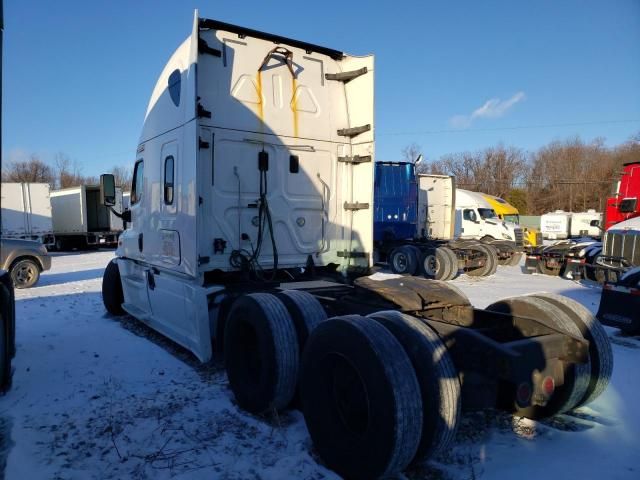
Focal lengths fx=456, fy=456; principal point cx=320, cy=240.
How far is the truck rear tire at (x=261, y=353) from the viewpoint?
367 cm

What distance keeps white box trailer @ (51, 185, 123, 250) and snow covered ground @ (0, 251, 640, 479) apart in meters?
21.6

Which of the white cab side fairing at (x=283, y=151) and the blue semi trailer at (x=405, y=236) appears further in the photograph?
the blue semi trailer at (x=405, y=236)

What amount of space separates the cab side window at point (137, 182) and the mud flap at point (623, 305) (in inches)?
275

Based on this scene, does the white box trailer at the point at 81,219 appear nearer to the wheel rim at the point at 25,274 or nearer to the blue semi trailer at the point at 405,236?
the wheel rim at the point at 25,274

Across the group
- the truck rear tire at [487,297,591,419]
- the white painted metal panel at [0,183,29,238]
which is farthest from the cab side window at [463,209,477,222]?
the white painted metal panel at [0,183,29,238]

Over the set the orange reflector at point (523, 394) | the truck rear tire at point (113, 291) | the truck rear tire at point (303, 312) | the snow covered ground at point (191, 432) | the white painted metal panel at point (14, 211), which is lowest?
the snow covered ground at point (191, 432)

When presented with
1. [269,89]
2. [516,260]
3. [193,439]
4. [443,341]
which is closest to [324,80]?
[269,89]

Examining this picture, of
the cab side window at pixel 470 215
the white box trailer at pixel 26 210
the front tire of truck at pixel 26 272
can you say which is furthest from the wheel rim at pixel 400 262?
the white box trailer at pixel 26 210

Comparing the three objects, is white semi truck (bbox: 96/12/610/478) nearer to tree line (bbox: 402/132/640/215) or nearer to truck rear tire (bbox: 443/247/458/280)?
truck rear tire (bbox: 443/247/458/280)

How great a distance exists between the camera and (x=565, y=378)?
3393mm

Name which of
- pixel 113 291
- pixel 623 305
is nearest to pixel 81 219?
pixel 113 291

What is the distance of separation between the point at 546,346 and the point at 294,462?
184 centimetres

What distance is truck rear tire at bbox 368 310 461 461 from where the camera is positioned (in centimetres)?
263

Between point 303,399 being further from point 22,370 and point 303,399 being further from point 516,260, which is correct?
point 516,260
